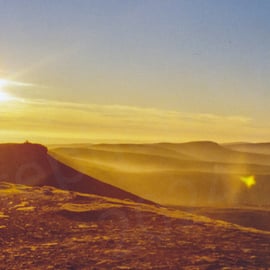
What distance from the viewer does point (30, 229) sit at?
10.6m

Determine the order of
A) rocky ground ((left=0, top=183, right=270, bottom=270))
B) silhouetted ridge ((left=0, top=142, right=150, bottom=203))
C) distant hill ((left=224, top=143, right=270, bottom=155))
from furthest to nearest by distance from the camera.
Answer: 1. distant hill ((left=224, top=143, right=270, bottom=155))
2. silhouetted ridge ((left=0, top=142, right=150, bottom=203))
3. rocky ground ((left=0, top=183, right=270, bottom=270))

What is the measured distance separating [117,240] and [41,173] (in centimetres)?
1728

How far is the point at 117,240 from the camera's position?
9219mm

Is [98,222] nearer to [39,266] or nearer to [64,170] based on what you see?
[39,266]

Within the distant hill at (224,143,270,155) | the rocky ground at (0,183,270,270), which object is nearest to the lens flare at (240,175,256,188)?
the rocky ground at (0,183,270,270)

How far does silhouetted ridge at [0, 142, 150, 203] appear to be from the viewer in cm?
2464

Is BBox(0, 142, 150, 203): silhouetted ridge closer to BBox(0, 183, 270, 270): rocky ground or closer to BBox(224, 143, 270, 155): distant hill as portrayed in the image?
BBox(0, 183, 270, 270): rocky ground

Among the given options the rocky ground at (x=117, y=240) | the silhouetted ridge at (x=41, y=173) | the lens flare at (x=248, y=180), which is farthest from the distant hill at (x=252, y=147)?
the rocky ground at (x=117, y=240)

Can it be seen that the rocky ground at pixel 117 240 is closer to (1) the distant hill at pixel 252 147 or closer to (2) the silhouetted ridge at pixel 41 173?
(2) the silhouetted ridge at pixel 41 173

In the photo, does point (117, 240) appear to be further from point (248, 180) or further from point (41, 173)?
point (248, 180)

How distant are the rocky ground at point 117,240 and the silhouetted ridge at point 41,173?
35.6ft

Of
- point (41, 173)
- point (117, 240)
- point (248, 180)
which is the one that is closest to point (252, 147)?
point (248, 180)

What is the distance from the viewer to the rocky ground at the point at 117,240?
24.9ft

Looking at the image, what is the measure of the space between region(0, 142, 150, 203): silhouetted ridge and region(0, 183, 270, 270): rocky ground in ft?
35.6
